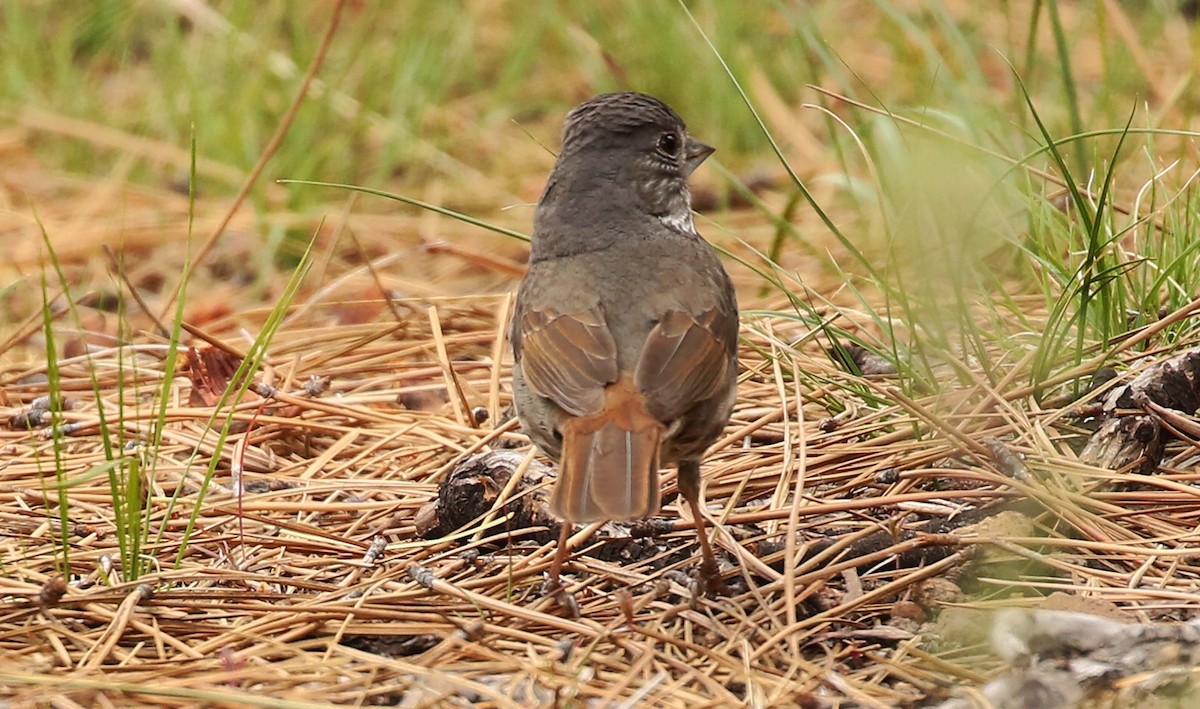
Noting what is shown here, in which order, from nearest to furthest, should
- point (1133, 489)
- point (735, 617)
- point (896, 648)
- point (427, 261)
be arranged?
1. point (896, 648)
2. point (735, 617)
3. point (1133, 489)
4. point (427, 261)

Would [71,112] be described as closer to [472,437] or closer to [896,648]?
[472,437]

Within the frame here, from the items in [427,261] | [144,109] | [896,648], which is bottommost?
[896,648]

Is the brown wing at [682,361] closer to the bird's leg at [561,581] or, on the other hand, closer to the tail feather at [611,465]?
the tail feather at [611,465]

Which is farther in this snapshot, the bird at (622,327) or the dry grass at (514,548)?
the bird at (622,327)

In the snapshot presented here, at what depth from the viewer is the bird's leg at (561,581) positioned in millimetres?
3268

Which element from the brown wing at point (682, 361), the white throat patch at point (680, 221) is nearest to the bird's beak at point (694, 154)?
the white throat patch at point (680, 221)

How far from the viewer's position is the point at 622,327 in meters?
3.63

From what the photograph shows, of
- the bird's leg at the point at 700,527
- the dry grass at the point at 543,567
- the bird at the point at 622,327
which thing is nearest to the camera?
the dry grass at the point at 543,567

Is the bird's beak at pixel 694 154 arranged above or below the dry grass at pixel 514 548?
above

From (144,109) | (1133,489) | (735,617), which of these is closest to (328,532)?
(735,617)

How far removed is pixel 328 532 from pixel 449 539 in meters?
0.34

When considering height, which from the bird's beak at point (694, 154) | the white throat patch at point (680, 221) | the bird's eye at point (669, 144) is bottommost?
the white throat patch at point (680, 221)

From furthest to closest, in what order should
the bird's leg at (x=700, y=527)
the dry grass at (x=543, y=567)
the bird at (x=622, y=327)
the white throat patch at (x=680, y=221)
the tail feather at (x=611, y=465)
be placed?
1. the white throat patch at (x=680, y=221)
2. the bird's leg at (x=700, y=527)
3. the bird at (x=622, y=327)
4. the tail feather at (x=611, y=465)
5. the dry grass at (x=543, y=567)

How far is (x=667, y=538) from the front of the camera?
377cm
